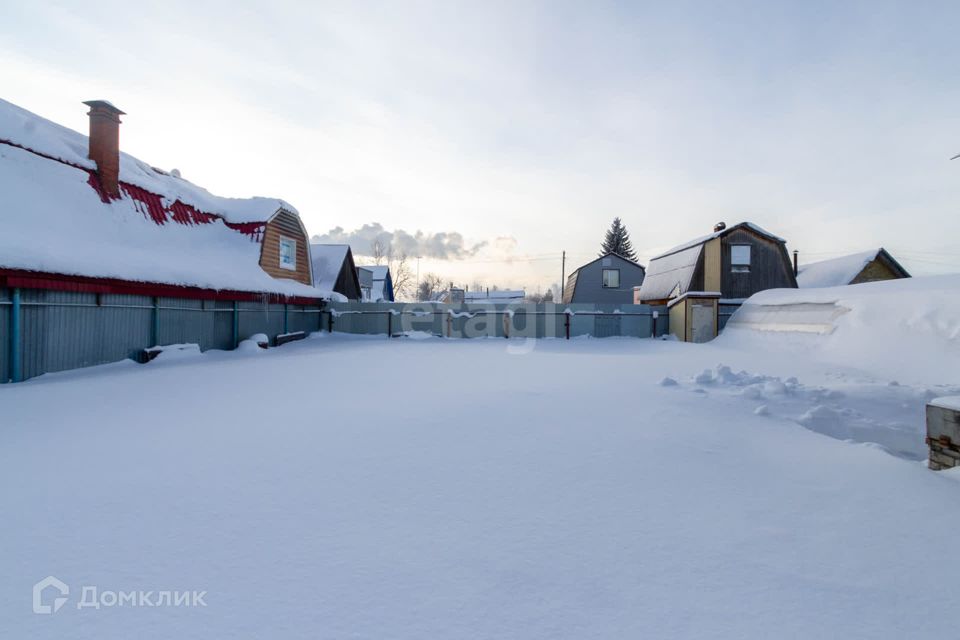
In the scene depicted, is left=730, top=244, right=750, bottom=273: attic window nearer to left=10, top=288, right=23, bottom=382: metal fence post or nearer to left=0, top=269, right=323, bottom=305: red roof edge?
left=0, top=269, right=323, bottom=305: red roof edge

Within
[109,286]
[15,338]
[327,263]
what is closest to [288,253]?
[327,263]

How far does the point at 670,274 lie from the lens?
82.8ft

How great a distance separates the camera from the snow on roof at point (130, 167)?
11109mm

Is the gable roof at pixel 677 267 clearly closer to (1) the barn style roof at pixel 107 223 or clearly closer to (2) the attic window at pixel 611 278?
(2) the attic window at pixel 611 278

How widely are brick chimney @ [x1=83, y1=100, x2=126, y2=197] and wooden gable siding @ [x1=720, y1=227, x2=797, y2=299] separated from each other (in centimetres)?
2485

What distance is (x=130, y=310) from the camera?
1087 centimetres

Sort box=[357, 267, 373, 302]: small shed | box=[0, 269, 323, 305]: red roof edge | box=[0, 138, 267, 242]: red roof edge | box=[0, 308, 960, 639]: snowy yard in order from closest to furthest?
box=[0, 308, 960, 639]: snowy yard → box=[0, 269, 323, 305]: red roof edge → box=[0, 138, 267, 242]: red roof edge → box=[357, 267, 373, 302]: small shed

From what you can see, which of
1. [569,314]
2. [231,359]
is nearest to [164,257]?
[231,359]

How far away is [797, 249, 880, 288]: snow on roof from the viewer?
23906 millimetres

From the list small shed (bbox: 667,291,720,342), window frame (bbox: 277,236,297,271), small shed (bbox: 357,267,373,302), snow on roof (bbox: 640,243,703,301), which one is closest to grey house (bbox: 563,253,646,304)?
snow on roof (bbox: 640,243,703,301)

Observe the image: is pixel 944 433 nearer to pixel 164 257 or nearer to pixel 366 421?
pixel 366 421

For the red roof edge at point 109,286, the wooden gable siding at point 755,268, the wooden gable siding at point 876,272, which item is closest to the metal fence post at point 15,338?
the red roof edge at point 109,286

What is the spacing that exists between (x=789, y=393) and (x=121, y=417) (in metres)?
9.71

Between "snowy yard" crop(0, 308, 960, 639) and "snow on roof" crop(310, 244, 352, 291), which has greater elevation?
"snow on roof" crop(310, 244, 352, 291)
